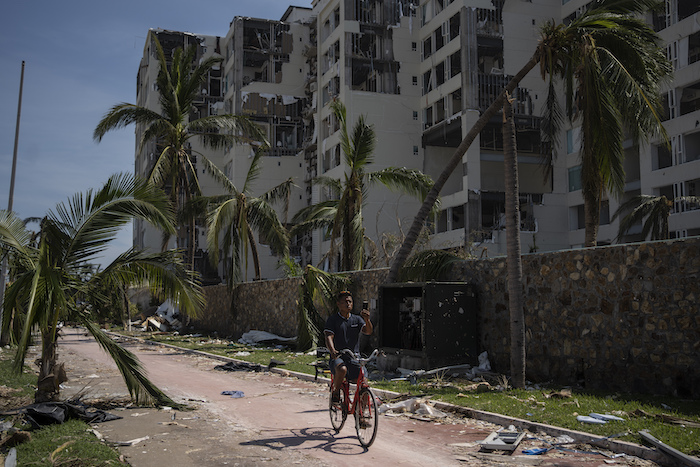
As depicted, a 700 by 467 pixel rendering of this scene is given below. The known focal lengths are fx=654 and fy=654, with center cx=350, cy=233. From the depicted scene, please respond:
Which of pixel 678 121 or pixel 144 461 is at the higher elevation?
pixel 678 121

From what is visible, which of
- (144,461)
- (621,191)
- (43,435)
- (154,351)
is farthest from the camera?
(154,351)

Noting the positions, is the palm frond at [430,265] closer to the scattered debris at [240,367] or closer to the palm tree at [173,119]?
the scattered debris at [240,367]

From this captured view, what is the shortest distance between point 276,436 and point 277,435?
71 millimetres

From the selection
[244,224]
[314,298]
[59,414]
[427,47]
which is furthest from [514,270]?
[427,47]

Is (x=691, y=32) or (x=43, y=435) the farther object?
(x=691, y=32)

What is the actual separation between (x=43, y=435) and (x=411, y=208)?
132 ft

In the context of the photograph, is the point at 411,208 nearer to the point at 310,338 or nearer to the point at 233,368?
the point at 310,338

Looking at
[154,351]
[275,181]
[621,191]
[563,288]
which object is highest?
[275,181]

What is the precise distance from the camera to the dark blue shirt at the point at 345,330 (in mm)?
8438

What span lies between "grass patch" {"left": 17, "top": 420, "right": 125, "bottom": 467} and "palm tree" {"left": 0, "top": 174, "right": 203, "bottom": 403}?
1.82 meters

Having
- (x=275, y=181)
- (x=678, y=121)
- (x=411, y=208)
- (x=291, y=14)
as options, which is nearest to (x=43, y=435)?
(x=678, y=121)

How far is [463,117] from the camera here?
41062mm

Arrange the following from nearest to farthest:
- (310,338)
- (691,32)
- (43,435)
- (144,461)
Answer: (144,461) → (43,435) → (310,338) → (691,32)

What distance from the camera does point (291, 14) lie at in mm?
62969
